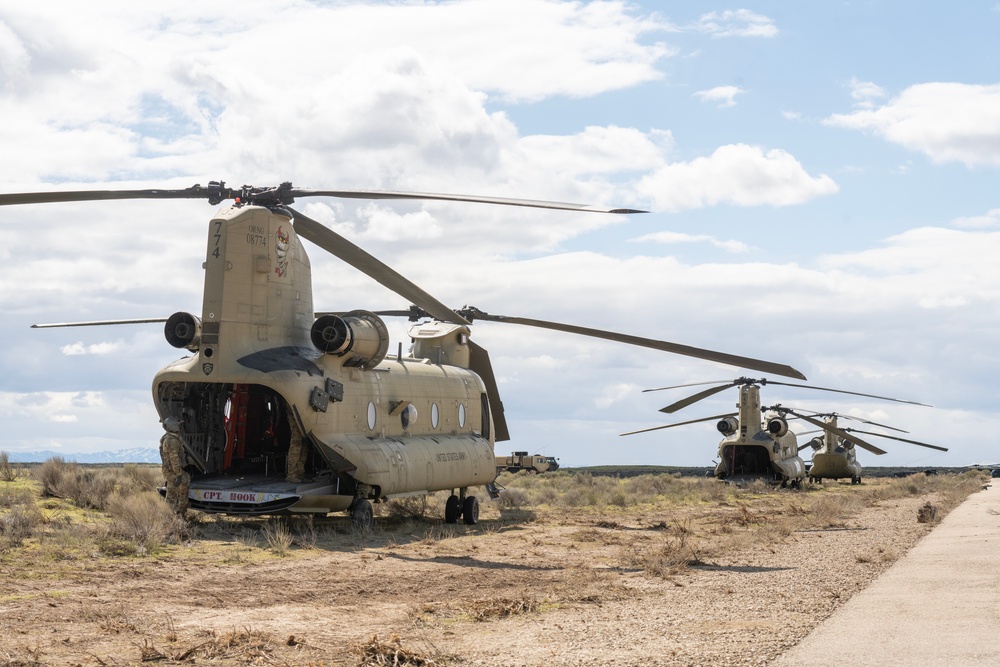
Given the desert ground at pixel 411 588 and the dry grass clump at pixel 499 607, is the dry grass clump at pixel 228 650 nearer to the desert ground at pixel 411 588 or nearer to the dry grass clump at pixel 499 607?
the desert ground at pixel 411 588

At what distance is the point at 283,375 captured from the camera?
56.6ft

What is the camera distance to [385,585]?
12.1m

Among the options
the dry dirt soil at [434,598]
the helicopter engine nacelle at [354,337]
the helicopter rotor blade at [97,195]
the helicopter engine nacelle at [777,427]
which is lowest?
the dry dirt soil at [434,598]

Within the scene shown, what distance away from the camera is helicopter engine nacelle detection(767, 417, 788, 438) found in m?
42.6

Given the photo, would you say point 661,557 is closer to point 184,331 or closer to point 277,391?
point 277,391

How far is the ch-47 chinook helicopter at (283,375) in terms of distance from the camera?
56.3ft

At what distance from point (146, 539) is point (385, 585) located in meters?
4.38

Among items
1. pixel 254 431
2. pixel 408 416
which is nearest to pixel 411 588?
pixel 254 431

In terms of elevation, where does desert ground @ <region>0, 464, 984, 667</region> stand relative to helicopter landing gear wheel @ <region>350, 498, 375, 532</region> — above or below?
below

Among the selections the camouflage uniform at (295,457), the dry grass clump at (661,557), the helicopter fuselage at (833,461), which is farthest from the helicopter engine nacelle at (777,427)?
the camouflage uniform at (295,457)

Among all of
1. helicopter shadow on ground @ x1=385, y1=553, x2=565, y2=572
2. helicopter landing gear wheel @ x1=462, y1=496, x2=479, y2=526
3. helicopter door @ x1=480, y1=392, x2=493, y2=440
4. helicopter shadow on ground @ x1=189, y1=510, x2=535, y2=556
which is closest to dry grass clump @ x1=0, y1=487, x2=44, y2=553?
helicopter shadow on ground @ x1=189, y1=510, x2=535, y2=556

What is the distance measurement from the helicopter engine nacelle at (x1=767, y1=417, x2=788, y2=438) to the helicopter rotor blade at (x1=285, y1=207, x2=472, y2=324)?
92.7 feet

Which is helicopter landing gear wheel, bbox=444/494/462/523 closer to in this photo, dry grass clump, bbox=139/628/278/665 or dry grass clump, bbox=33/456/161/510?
dry grass clump, bbox=33/456/161/510

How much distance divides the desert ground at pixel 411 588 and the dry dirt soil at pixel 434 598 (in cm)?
3
